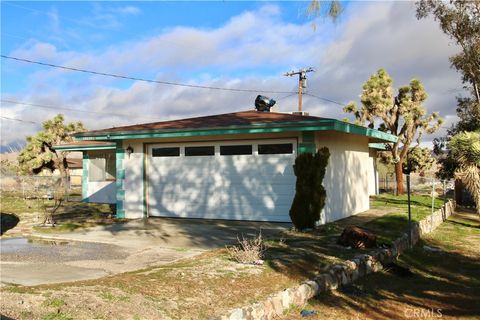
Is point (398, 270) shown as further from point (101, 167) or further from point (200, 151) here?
point (101, 167)

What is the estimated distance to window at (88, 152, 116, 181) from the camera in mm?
22703

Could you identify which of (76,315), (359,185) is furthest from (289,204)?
(76,315)

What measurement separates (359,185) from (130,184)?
7761mm

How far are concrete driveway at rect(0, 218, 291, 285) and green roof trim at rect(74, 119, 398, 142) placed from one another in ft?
8.38

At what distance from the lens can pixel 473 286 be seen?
827 cm

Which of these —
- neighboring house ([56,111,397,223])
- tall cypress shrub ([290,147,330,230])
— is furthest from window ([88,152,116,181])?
tall cypress shrub ([290,147,330,230])

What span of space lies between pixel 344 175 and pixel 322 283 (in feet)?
27.1

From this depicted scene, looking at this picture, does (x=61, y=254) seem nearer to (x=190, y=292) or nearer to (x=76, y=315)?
(x=190, y=292)

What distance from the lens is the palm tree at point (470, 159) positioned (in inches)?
559

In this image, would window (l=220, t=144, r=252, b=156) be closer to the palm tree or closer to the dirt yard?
the dirt yard

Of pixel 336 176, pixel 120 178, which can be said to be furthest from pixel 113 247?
pixel 336 176

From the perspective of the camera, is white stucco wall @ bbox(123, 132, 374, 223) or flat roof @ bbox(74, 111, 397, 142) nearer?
flat roof @ bbox(74, 111, 397, 142)

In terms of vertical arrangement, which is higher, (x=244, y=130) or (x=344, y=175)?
(x=244, y=130)

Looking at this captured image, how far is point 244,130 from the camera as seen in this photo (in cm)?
1318
